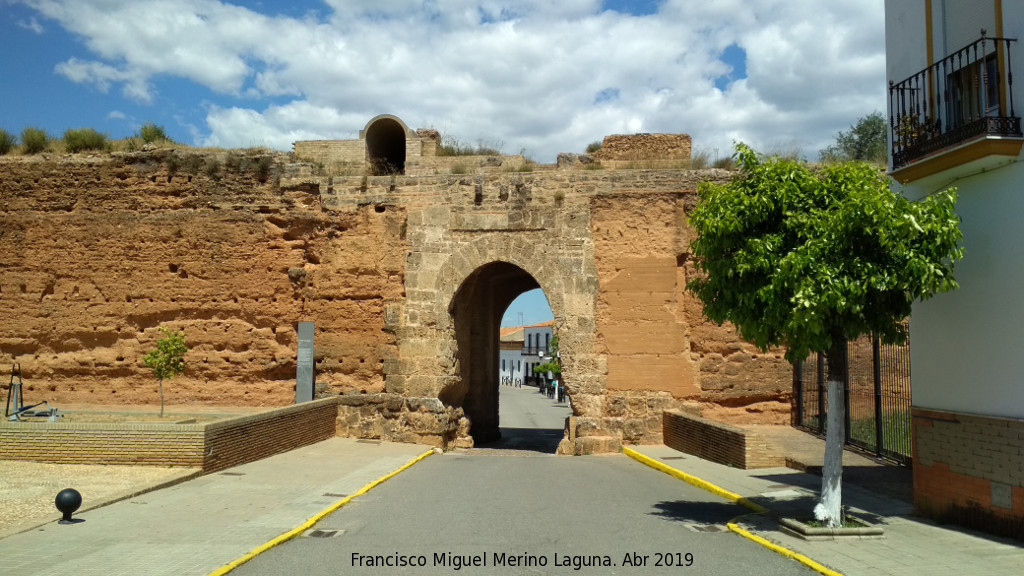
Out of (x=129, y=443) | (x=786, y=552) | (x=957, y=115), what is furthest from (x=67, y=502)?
(x=957, y=115)

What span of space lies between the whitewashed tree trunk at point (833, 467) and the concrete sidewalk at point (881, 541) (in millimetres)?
292

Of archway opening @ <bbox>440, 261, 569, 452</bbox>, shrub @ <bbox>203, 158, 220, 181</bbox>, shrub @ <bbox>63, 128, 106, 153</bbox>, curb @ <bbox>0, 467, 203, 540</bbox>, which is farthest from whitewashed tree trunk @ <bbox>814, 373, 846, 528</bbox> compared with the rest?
shrub @ <bbox>63, 128, 106, 153</bbox>

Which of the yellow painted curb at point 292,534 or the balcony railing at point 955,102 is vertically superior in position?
the balcony railing at point 955,102

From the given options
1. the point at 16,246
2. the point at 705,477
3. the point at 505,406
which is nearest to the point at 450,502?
the point at 705,477

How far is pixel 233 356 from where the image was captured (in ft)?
56.0

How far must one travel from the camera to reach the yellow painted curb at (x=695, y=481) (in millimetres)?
9438

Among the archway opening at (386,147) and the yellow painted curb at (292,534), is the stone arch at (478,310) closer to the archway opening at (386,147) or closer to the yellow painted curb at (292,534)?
the archway opening at (386,147)

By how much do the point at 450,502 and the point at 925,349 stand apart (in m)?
5.79

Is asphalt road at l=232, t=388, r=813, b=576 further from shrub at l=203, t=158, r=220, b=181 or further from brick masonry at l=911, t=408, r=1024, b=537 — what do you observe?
shrub at l=203, t=158, r=220, b=181

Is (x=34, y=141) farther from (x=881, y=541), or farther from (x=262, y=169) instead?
(x=881, y=541)

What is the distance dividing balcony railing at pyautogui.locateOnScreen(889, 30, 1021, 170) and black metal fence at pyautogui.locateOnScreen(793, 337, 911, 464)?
2935 mm

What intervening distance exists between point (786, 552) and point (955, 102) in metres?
5.03

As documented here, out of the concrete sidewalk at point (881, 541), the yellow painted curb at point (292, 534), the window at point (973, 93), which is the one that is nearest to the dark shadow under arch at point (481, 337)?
the yellow painted curb at point (292, 534)

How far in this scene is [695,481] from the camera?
11.4 meters
